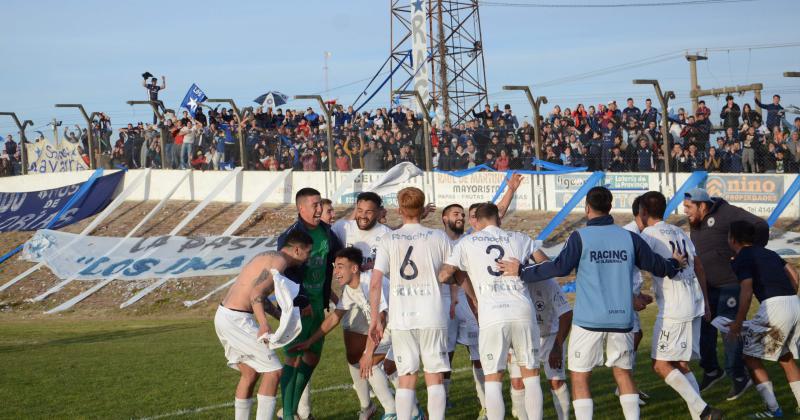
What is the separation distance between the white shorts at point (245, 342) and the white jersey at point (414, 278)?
1168mm

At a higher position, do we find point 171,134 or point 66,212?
point 171,134

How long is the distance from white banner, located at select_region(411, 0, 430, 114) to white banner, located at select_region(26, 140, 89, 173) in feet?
41.0

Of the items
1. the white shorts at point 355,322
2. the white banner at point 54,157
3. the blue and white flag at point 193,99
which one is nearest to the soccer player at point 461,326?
the white shorts at point 355,322

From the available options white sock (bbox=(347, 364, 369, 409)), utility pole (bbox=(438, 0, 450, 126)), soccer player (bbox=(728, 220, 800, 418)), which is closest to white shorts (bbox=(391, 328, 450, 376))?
white sock (bbox=(347, 364, 369, 409))

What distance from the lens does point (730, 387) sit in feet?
35.0

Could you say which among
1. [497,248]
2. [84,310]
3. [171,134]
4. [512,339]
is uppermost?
[171,134]

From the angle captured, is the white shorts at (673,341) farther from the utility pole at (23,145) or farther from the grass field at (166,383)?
the utility pole at (23,145)

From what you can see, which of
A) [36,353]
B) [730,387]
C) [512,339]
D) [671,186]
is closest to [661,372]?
[512,339]

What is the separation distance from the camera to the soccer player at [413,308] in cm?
829

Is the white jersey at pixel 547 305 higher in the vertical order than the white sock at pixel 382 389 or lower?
higher

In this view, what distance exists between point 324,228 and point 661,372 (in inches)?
136

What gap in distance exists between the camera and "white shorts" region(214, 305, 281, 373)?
28.0ft

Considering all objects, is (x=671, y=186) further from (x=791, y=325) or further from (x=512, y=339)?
(x=512, y=339)

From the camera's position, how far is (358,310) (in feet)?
30.9
